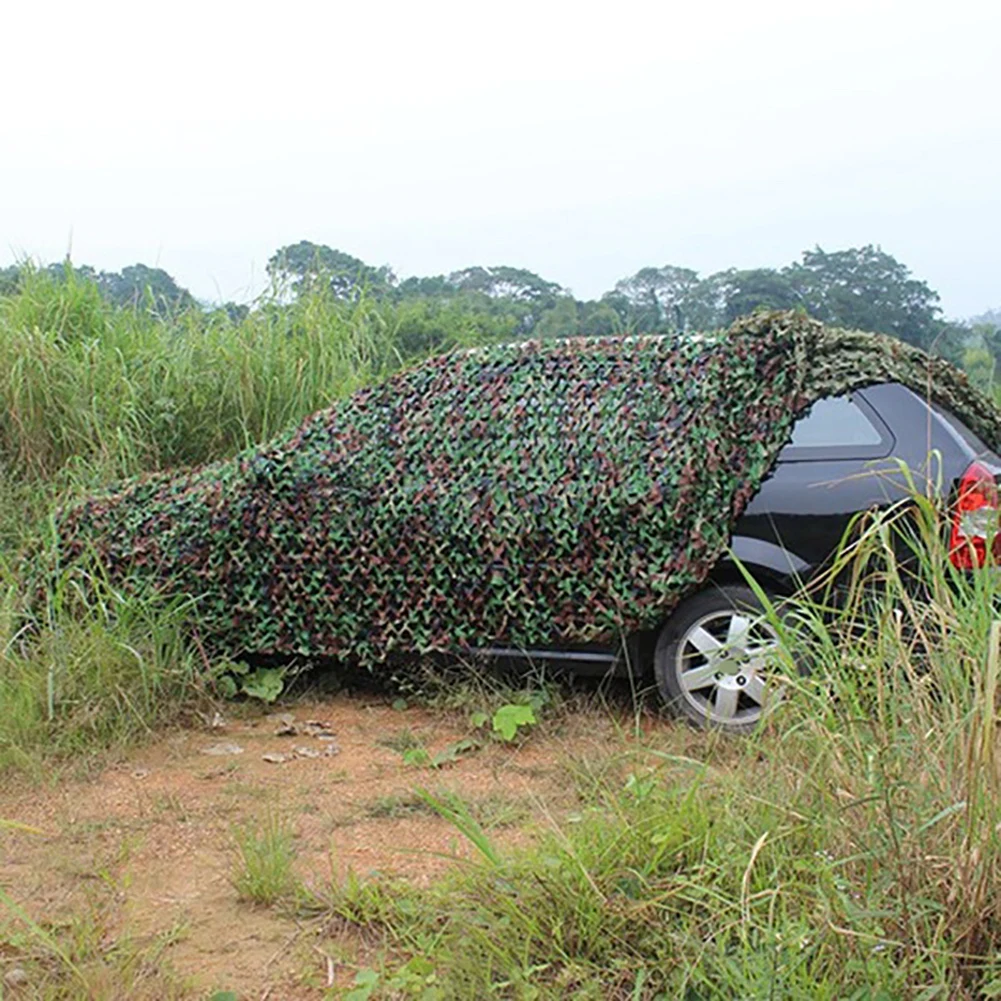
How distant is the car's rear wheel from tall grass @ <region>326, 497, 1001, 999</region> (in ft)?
4.96

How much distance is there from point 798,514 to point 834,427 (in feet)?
1.28

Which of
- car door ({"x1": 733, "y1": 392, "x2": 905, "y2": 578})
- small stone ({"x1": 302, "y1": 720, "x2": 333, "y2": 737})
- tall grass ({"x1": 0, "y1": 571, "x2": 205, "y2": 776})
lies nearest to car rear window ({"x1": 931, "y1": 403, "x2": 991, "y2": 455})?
car door ({"x1": 733, "y1": 392, "x2": 905, "y2": 578})

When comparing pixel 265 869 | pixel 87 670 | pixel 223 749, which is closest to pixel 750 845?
pixel 265 869

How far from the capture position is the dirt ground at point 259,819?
344 centimetres

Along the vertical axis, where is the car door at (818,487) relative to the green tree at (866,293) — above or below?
below

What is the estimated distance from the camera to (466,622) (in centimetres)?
555

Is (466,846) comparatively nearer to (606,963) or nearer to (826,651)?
(606,963)

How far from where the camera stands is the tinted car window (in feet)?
16.3

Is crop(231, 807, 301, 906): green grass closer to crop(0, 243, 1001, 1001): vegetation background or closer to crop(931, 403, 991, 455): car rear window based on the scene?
crop(0, 243, 1001, 1001): vegetation background

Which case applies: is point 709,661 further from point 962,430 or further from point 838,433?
point 962,430

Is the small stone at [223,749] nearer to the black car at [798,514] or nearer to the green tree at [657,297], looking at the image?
the black car at [798,514]

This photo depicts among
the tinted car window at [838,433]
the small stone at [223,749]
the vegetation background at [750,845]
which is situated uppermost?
the tinted car window at [838,433]

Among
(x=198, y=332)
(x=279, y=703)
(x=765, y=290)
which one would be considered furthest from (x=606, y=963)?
(x=198, y=332)

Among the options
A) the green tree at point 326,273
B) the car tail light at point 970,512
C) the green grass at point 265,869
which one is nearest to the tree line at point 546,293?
the green tree at point 326,273
